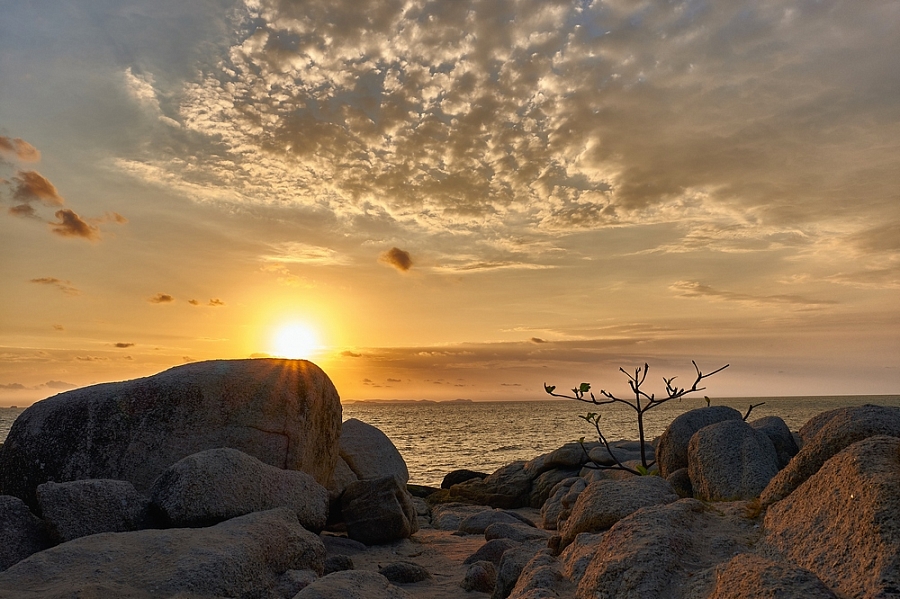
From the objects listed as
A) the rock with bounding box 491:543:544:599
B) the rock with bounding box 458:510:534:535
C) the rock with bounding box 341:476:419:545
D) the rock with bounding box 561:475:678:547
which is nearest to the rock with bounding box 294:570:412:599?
the rock with bounding box 491:543:544:599

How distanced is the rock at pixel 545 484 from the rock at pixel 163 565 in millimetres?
13283

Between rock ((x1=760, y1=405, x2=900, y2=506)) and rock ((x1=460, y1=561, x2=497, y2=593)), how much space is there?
458cm

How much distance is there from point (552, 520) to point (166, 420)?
887cm

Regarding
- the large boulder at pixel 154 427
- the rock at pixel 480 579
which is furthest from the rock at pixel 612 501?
the large boulder at pixel 154 427

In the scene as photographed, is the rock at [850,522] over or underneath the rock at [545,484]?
over

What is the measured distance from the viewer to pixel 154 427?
1124 cm

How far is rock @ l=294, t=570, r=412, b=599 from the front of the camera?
5359 millimetres

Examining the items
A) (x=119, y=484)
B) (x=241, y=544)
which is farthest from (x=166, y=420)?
(x=241, y=544)

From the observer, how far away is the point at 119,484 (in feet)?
29.1

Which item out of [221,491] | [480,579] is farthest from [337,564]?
[480,579]

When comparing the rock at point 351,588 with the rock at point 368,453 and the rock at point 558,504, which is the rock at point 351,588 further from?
the rock at point 368,453

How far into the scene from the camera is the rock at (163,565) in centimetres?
573

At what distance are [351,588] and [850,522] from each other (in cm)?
397

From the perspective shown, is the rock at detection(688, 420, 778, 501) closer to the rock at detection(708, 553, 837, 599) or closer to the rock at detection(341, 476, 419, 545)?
the rock at detection(708, 553, 837, 599)
